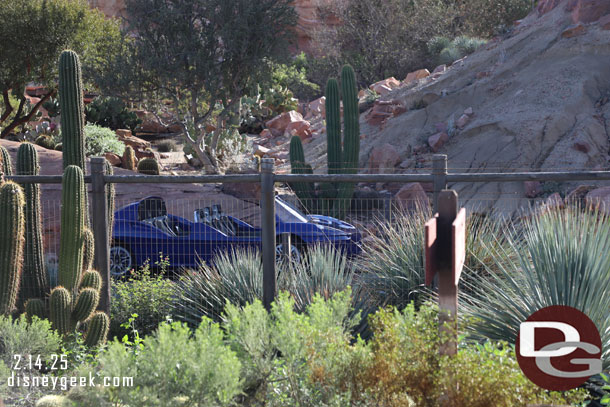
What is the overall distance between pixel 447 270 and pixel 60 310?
4144 mm

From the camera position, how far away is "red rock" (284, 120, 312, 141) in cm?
2872

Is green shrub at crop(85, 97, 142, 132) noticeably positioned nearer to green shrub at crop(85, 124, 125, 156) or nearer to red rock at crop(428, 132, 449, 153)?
green shrub at crop(85, 124, 125, 156)

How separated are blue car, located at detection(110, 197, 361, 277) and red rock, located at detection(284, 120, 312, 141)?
61.1 feet

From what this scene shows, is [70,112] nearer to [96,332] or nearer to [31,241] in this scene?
[31,241]

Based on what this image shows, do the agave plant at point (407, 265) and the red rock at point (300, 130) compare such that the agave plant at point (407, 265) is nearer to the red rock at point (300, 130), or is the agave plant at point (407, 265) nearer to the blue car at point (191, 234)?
the blue car at point (191, 234)

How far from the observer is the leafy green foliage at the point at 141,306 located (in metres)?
7.18

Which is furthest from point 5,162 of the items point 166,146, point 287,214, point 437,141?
point 166,146

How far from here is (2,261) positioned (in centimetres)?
673

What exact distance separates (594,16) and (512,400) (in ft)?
69.4

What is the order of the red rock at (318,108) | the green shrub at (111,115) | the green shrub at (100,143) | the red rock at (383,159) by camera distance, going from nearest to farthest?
the red rock at (383,159) < the green shrub at (100,143) < the green shrub at (111,115) < the red rock at (318,108)

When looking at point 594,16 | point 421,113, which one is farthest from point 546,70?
point 421,113

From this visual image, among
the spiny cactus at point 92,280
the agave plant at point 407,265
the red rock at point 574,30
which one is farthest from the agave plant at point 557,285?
the red rock at point 574,30

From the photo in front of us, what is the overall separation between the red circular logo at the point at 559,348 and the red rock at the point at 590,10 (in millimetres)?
20026

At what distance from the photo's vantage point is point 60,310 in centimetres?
643
